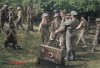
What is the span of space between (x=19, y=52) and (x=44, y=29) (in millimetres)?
1722

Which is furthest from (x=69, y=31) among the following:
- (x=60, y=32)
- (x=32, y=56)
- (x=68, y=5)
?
(x=68, y=5)

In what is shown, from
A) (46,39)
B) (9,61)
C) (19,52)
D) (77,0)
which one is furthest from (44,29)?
(77,0)

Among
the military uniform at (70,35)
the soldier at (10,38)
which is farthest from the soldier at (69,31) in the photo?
the soldier at (10,38)

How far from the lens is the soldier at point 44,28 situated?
53.4 feet

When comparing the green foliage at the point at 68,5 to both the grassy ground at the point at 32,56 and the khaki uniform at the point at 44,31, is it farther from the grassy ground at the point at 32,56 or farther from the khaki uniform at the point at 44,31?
the khaki uniform at the point at 44,31

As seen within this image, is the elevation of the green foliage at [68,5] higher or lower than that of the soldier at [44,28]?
higher

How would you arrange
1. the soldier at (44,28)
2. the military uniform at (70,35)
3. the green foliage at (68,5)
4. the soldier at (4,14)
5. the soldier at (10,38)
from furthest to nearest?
the green foliage at (68,5) → the soldier at (4,14) → the soldier at (10,38) → the soldier at (44,28) → the military uniform at (70,35)

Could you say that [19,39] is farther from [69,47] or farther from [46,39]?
[69,47]

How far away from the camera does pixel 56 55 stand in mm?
12391

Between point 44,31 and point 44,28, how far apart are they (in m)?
0.17

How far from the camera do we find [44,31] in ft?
54.2

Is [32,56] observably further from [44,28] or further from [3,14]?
[3,14]

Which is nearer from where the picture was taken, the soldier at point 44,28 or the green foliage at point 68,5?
the soldier at point 44,28

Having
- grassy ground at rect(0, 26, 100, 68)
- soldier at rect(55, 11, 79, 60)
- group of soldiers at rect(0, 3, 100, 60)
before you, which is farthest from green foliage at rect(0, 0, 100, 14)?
soldier at rect(55, 11, 79, 60)
